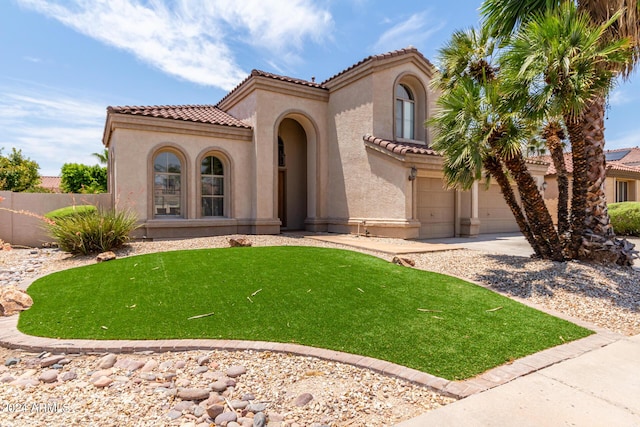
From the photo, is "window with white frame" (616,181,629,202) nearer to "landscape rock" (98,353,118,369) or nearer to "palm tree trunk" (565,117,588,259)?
"palm tree trunk" (565,117,588,259)

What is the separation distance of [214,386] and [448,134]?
825 centimetres

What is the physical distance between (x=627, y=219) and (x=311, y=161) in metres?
15.7

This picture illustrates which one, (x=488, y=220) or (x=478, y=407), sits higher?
(x=488, y=220)

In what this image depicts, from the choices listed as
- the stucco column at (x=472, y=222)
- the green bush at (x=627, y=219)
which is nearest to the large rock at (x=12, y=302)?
the stucco column at (x=472, y=222)

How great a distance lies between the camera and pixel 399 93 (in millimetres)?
15891

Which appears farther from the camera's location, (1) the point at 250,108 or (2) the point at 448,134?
(1) the point at 250,108

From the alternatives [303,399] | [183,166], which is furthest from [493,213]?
[303,399]

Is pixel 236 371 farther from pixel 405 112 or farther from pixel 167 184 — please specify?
pixel 405 112

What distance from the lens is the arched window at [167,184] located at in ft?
44.5

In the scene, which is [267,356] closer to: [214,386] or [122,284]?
[214,386]

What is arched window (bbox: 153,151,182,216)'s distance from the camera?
13.6 meters

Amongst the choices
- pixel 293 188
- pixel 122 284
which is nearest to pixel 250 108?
pixel 293 188

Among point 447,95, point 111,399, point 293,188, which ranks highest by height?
point 447,95

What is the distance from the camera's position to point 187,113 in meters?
15.0
